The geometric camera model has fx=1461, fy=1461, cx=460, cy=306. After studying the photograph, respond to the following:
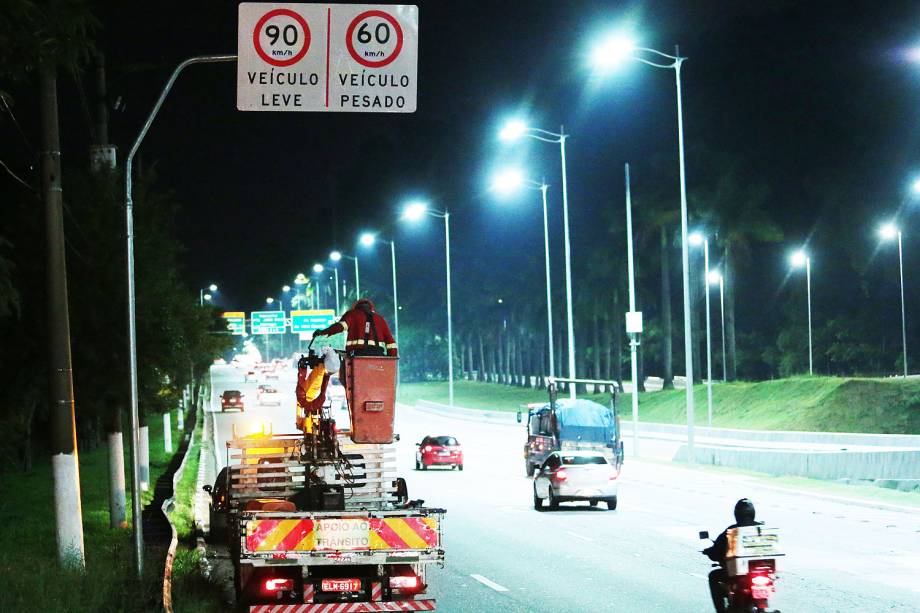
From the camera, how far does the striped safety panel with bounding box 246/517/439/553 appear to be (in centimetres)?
1426

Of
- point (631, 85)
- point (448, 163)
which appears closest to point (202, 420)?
point (631, 85)

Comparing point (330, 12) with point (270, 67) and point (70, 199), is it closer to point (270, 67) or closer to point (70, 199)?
point (270, 67)

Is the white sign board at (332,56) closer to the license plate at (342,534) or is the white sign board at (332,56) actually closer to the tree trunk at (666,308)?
the license plate at (342,534)

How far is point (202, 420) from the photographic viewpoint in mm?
83250

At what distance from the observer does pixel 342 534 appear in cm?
1435

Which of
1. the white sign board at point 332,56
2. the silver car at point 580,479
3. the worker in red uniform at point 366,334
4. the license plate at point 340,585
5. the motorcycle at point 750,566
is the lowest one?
the silver car at point 580,479

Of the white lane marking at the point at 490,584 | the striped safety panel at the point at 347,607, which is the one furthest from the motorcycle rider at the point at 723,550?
the white lane marking at the point at 490,584

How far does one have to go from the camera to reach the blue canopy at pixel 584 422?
143 ft

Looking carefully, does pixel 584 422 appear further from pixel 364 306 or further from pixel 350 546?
pixel 350 546

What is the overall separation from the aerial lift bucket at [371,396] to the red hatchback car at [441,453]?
3344 centimetres

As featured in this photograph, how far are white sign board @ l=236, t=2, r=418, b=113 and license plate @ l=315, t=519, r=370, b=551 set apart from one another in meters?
4.07

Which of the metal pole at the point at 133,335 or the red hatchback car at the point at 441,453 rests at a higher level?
the metal pole at the point at 133,335

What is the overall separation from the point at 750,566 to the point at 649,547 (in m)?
12.0

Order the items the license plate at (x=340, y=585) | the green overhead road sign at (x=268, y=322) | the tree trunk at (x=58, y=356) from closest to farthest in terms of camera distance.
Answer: the license plate at (x=340, y=585)
the tree trunk at (x=58, y=356)
the green overhead road sign at (x=268, y=322)
